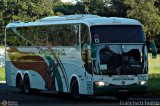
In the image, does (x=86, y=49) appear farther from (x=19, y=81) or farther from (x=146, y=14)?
(x=146, y=14)

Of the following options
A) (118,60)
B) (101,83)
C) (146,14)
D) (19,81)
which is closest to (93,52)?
(118,60)

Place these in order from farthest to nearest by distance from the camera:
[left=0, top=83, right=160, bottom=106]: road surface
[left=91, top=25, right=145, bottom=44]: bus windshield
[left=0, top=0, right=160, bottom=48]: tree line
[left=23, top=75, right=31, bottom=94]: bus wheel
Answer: [left=0, top=0, right=160, bottom=48]: tree line < [left=23, top=75, right=31, bottom=94]: bus wheel < [left=91, top=25, right=145, bottom=44]: bus windshield < [left=0, top=83, right=160, bottom=106]: road surface

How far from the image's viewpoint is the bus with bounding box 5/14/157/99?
73.5 ft

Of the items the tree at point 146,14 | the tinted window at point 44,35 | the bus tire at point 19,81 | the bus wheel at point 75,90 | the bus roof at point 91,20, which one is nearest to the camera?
the bus roof at point 91,20

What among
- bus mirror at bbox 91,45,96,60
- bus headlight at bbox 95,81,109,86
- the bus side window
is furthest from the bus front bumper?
bus mirror at bbox 91,45,96,60

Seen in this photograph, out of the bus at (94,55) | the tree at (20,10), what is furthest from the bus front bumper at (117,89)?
the tree at (20,10)

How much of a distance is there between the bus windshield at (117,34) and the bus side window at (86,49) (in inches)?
14.7

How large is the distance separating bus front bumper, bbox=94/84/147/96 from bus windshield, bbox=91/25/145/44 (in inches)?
68.1

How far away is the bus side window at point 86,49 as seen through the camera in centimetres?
2267

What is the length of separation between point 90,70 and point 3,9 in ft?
201

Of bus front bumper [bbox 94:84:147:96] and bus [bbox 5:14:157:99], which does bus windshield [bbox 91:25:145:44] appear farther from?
bus front bumper [bbox 94:84:147:96]

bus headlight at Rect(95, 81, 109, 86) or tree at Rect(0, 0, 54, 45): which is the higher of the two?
bus headlight at Rect(95, 81, 109, 86)

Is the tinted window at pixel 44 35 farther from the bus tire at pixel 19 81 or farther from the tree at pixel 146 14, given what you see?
the tree at pixel 146 14

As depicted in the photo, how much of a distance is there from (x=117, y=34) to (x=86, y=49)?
133cm
